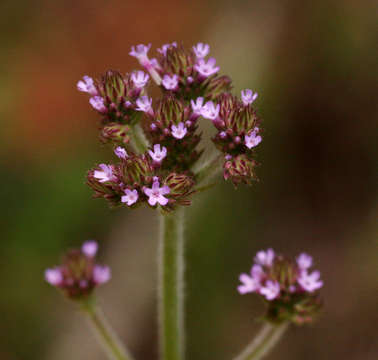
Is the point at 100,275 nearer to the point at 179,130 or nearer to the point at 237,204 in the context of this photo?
the point at 179,130

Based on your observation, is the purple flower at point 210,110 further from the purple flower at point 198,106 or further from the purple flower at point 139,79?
the purple flower at point 139,79

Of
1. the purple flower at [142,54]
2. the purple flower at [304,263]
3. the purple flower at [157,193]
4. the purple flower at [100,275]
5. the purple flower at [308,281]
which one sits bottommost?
the purple flower at [308,281]

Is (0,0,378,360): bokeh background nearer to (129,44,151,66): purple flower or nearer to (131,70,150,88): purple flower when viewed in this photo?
(129,44,151,66): purple flower

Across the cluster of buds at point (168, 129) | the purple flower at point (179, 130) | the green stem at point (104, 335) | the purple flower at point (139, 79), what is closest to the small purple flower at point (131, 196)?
the cluster of buds at point (168, 129)

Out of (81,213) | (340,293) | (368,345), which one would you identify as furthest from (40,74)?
(368,345)

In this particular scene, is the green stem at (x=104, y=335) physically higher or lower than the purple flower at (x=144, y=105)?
lower

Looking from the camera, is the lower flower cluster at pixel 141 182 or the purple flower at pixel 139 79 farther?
the purple flower at pixel 139 79

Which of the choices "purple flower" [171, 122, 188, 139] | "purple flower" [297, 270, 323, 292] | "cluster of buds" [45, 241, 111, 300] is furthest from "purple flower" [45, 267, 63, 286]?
"purple flower" [297, 270, 323, 292]

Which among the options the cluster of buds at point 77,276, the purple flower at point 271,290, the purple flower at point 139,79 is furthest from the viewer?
the cluster of buds at point 77,276
